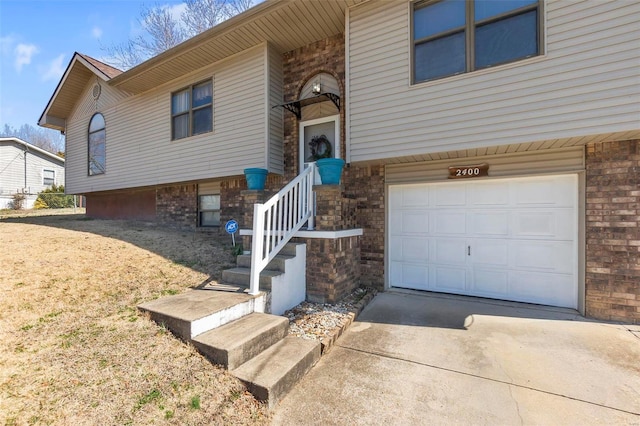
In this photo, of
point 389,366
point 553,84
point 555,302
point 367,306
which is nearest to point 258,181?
point 367,306

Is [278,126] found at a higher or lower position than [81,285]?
higher

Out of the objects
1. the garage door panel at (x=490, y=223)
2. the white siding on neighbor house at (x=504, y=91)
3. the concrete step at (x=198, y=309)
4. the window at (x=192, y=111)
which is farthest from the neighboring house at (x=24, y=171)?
the garage door panel at (x=490, y=223)

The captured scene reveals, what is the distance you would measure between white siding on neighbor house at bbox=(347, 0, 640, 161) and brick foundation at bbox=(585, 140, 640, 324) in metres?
0.48

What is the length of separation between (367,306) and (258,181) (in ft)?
9.47

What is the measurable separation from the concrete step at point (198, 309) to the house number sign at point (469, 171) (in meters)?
3.73

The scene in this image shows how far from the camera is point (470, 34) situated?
14.4 ft

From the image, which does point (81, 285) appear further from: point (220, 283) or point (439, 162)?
point (439, 162)

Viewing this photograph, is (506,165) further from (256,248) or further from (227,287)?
(227,287)

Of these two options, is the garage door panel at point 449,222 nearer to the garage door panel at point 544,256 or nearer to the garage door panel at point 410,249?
the garage door panel at point 410,249

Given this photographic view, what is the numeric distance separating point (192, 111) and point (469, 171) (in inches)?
260

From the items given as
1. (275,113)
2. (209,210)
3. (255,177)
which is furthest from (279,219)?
(209,210)

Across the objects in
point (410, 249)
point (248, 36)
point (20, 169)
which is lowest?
point (410, 249)

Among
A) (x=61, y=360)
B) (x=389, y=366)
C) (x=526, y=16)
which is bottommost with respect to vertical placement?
(x=389, y=366)

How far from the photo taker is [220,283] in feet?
14.1
